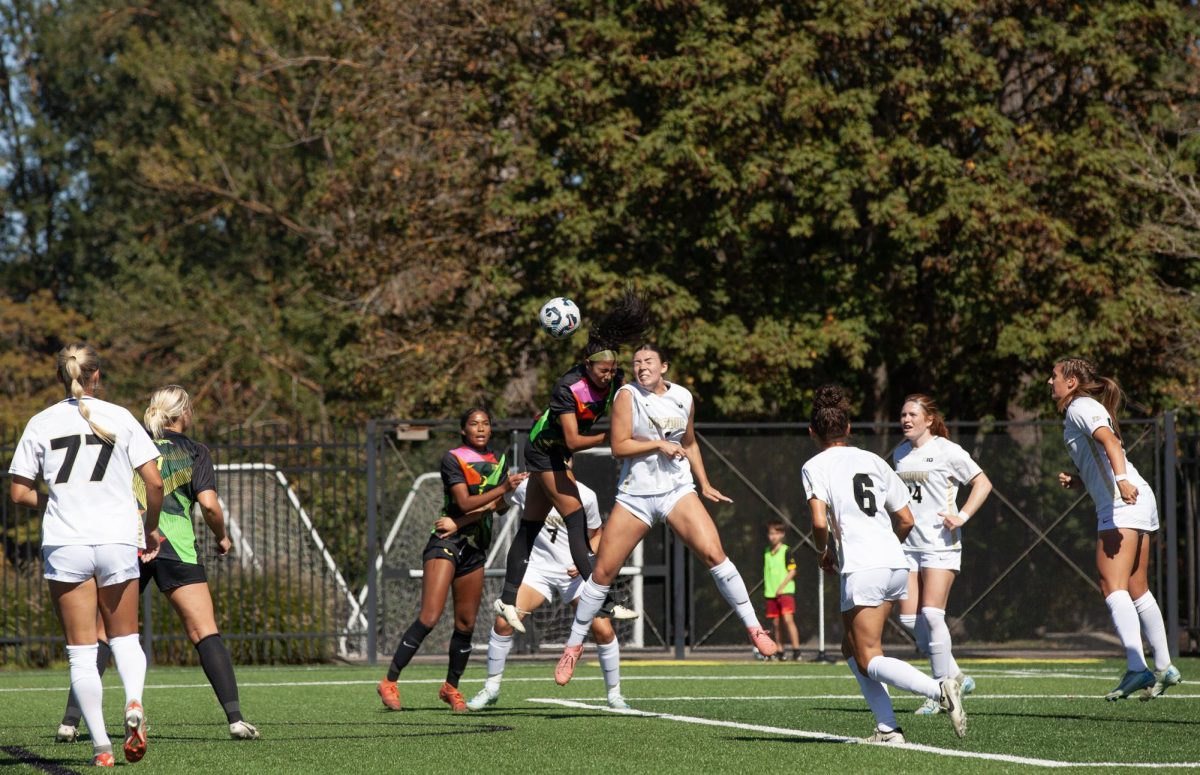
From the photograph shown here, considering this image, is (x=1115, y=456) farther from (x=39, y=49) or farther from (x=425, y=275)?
(x=39, y=49)

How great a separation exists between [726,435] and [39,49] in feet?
104

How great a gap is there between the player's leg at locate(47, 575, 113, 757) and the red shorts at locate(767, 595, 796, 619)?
12.9m

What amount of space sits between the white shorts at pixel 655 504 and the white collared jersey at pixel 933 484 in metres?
2.23

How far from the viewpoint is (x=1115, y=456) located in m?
9.93

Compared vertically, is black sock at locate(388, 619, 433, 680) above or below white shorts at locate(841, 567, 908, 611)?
below

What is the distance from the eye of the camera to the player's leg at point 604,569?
970 centimetres

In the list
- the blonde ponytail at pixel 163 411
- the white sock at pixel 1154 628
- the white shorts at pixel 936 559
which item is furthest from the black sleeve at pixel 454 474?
the white sock at pixel 1154 628

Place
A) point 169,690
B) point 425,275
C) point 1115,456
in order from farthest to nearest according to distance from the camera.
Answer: point 425,275 → point 169,690 → point 1115,456

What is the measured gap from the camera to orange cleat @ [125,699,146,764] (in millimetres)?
7504

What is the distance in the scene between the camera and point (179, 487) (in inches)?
343

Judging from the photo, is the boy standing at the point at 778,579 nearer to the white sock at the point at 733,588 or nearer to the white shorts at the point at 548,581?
the white shorts at the point at 548,581

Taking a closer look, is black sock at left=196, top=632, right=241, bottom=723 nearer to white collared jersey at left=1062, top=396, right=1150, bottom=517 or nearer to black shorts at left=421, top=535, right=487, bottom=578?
black shorts at left=421, top=535, right=487, bottom=578

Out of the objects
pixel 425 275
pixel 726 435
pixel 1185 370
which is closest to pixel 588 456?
pixel 726 435

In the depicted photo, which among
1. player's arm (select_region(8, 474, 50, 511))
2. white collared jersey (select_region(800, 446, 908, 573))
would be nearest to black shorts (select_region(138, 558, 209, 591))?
player's arm (select_region(8, 474, 50, 511))
